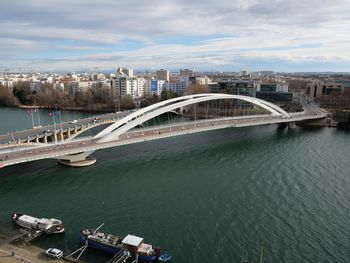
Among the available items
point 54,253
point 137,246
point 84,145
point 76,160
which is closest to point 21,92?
point 84,145

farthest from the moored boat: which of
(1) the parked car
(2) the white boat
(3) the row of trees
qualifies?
(3) the row of trees

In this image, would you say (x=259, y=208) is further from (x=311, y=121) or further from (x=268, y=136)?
(x=311, y=121)

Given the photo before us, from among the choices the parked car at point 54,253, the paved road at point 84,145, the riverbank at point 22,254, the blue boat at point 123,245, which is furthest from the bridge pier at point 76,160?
the parked car at point 54,253

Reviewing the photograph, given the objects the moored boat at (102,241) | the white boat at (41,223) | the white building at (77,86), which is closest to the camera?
the moored boat at (102,241)

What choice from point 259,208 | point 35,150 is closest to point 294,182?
point 259,208

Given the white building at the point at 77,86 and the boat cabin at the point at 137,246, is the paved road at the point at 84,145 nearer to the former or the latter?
the boat cabin at the point at 137,246
